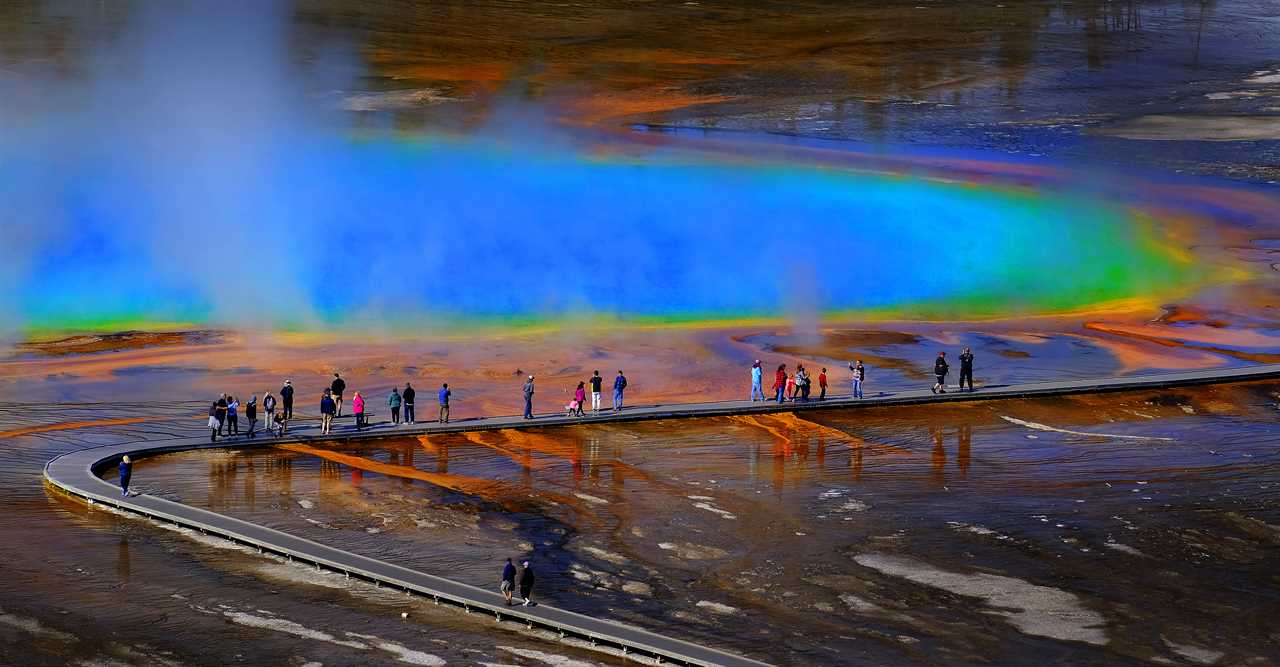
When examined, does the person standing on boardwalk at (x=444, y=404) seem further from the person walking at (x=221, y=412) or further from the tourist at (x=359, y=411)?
the person walking at (x=221, y=412)

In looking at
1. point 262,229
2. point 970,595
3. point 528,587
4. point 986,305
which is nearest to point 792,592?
point 970,595

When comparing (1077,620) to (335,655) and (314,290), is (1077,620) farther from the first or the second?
(314,290)

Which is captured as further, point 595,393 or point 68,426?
point 595,393

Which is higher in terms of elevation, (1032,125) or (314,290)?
(1032,125)

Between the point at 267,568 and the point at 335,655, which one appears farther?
the point at 267,568

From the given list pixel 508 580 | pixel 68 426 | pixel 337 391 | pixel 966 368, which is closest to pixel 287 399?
pixel 337 391

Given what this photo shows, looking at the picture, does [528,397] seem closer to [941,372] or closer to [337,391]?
[337,391]

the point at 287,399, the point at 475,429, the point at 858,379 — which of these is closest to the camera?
the point at 287,399
